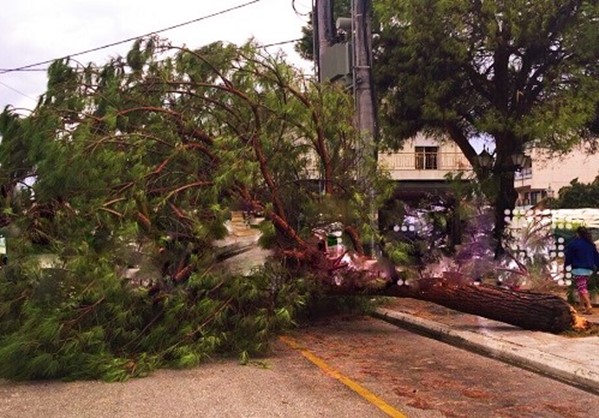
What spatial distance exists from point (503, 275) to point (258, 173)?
4935 millimetres

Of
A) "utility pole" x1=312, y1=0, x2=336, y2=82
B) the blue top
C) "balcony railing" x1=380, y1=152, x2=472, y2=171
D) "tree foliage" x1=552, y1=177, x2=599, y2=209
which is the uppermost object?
"utility pole" x1=312, y1=0, x2=336, y2=82

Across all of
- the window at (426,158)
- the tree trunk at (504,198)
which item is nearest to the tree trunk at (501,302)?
the tree trunk at (504,198)

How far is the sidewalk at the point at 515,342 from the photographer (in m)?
7.77

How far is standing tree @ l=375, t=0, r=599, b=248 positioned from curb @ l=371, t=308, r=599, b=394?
4311 mm

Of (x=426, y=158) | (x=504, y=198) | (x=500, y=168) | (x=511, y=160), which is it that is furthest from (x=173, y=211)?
(x=426, y=158)

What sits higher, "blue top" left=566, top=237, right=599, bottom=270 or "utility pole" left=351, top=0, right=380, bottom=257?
"utility pole" left=351, top=0, right=380, bottom=257

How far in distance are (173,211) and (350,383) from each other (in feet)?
10.5

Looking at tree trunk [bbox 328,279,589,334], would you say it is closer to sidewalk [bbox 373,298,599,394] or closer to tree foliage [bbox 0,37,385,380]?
sidewalk [bbox 373,298,599,394]

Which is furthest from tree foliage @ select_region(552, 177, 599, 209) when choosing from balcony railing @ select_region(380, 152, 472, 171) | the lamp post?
the lamp post

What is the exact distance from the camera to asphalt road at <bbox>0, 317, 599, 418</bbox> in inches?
252

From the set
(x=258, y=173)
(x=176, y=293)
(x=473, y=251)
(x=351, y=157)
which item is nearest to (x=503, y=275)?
(x=473, y=251)

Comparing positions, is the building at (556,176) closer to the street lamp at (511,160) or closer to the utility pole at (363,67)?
the street lamp at (511,160)

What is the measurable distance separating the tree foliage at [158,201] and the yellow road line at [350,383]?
0.60 m

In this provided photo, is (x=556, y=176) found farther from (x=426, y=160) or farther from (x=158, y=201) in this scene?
(x=158, y=201)
